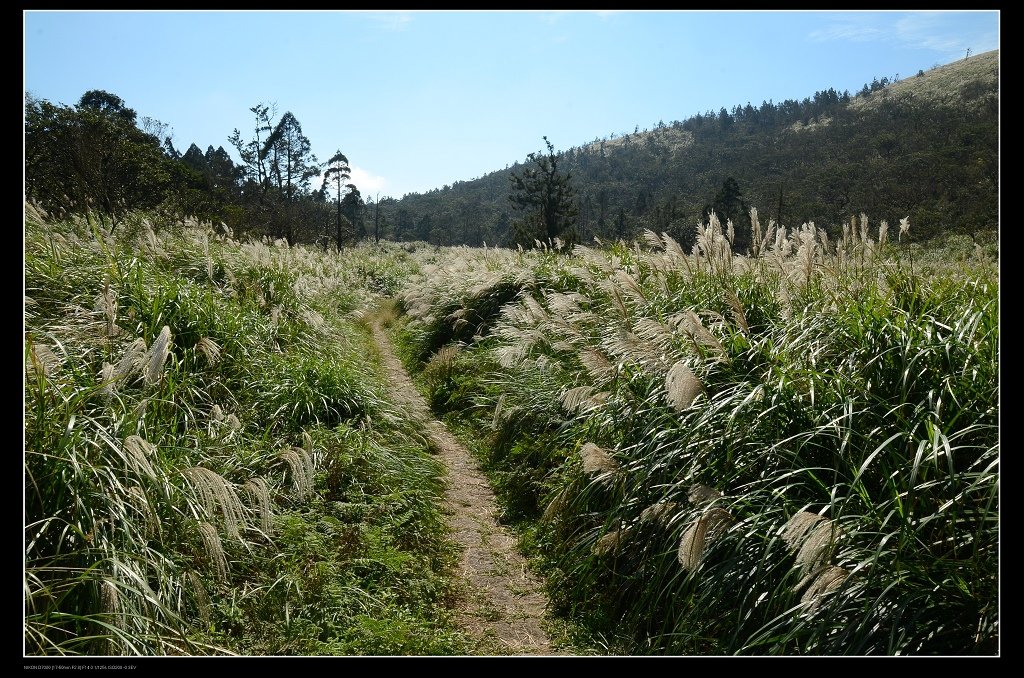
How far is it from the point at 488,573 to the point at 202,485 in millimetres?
1950

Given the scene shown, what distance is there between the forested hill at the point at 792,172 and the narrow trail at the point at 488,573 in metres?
3.40

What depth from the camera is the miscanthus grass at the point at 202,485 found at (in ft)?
7.64

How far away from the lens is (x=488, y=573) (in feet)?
12.2

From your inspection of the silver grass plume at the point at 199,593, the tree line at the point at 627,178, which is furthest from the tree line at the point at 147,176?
the silver grass plume at the point at 199,593

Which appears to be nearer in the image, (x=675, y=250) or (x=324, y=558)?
(x=324, y=558)

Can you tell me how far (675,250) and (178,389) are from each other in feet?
14.7

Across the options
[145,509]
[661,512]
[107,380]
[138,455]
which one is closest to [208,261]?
[107,380]

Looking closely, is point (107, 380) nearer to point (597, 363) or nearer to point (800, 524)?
point (597, 363)

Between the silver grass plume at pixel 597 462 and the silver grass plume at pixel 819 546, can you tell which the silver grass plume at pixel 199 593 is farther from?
the silver grass plume at pixel 819 546
